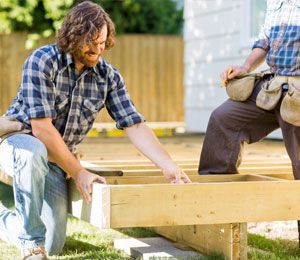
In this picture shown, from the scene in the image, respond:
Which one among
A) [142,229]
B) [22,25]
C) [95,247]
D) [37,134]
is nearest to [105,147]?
[142,229]

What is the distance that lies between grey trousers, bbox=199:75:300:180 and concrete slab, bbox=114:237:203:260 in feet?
1.42

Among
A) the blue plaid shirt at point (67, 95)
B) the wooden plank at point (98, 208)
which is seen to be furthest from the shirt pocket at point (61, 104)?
the wooden plank at point (98, 208)

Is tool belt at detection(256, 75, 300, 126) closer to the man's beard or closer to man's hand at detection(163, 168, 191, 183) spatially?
man's hand at detection(163, 168, 191, 183)

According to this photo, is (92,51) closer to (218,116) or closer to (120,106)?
(120,106)

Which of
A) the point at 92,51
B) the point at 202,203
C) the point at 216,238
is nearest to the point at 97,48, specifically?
the point at 92,51

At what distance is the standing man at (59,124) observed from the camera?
3.27 meters

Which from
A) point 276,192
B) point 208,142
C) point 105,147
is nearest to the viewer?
point 276,192

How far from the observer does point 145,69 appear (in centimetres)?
1273

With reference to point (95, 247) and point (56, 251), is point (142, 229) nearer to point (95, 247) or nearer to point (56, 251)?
point (95, 247)

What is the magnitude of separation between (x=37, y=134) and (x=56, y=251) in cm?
67

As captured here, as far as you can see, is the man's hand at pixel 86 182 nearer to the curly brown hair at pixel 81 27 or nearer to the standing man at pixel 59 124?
the standing man at pixel 59 124

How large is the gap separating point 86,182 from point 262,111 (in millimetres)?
1026

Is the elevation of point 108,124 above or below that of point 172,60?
below

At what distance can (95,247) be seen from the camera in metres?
3.98
